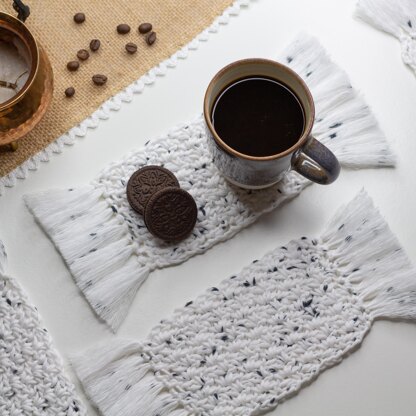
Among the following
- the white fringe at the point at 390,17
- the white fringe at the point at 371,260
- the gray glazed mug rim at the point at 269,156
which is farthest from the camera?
the white fringe at the point at 390,17

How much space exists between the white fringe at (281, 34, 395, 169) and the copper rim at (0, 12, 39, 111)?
37cm

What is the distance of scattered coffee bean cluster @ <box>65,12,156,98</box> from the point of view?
38.7 inches

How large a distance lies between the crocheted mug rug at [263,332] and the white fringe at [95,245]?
63 mm

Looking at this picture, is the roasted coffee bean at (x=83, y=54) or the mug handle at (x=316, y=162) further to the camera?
the roasted coffee bean at (x=83, y=54)

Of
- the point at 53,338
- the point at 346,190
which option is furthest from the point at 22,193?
the point at 346,190

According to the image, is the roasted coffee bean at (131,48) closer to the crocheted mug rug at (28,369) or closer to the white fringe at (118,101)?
the white fringe at (118,101)

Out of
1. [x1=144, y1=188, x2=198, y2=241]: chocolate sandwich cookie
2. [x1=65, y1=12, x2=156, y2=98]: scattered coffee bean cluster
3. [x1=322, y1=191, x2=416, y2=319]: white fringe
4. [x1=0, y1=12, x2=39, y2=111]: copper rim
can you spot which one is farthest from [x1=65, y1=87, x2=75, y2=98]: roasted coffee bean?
[x1=322, y1=191, x2=416, y2=319]: white fringe

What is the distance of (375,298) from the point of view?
92cm

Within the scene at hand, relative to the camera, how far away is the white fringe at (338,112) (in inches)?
38.0

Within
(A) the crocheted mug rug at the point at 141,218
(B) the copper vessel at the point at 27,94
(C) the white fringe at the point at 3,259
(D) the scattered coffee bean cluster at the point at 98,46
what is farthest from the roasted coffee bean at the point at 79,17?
(C) the white fringe at the point at 3,259

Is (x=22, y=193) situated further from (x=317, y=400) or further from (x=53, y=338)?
(x=317, y=400)

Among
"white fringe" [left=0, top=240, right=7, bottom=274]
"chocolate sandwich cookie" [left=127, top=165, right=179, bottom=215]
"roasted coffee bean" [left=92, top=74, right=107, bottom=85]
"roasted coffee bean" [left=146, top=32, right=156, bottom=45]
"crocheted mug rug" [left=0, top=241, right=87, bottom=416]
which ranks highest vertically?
"roasted coffee bean" [left=146, top=32, right=156, bottom=45]

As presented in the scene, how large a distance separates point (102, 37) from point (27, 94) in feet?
0.62

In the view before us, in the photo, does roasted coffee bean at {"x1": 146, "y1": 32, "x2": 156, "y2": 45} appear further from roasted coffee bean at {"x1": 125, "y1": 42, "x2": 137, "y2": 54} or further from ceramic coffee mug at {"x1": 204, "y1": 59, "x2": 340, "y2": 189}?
ceramic coffee mug at {"x1": 204, "y1": 59, "x2": 340, "y2": 189}
